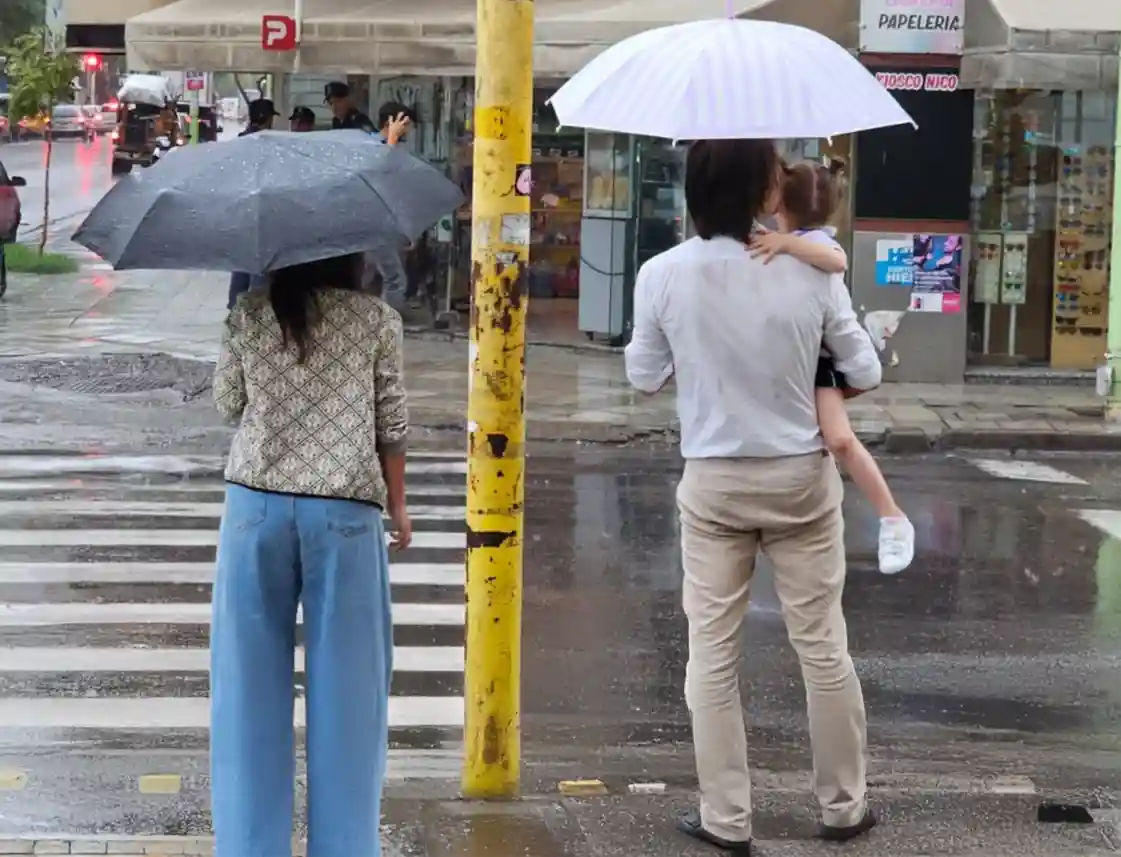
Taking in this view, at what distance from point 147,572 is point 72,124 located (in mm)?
64929

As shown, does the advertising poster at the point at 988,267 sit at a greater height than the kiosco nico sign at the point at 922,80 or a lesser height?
lesser

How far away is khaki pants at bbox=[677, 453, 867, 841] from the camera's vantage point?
4.98 metres

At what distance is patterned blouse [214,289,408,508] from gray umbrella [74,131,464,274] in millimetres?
222

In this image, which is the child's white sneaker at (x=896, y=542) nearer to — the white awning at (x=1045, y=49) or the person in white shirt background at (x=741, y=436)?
the person in white shirt background at (x=741, y=436)

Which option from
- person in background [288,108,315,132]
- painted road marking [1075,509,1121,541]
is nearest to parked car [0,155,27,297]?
person in background [288,108,315,132]

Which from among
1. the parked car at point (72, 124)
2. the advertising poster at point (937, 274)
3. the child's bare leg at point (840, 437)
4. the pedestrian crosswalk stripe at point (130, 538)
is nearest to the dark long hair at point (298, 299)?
the child's bare leg at point (840, 437)

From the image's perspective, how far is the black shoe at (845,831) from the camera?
5258mm

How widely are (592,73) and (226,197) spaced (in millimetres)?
1268

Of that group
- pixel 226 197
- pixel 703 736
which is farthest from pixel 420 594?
pixel 226 197

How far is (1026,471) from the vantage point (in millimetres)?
13312

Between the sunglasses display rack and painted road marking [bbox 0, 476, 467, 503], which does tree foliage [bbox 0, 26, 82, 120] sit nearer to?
the sunglasses display rack

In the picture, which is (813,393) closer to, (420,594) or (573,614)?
(573,614)

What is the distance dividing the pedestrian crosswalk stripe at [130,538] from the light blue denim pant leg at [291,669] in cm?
549

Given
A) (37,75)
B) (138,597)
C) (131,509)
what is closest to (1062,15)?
(131,509)
